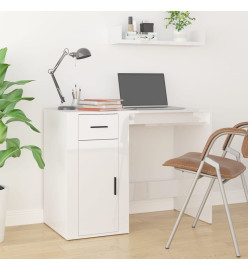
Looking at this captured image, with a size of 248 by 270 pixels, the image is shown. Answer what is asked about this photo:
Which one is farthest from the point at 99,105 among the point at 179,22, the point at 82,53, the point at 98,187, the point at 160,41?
the point at 179,22

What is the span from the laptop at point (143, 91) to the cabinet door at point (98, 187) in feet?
1.76

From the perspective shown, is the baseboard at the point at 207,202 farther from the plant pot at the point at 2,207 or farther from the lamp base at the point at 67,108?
the plant pot at the point at 2,207

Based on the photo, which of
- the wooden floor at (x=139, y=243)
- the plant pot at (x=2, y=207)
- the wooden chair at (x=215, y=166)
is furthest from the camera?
the plant pot at (x=2, y=207)

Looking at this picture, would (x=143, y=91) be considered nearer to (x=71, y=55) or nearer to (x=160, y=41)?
(x=160, y=41)

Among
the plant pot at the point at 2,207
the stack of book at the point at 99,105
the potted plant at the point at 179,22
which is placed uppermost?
the potted plant at the point at 179,22

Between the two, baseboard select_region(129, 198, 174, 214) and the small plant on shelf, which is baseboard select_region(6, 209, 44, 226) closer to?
baseboard select_region(129, 198, 174, 214)

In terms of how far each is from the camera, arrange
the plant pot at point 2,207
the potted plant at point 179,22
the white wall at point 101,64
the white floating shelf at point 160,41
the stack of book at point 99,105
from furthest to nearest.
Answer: the potted plant at point 179,22 → the white floating shelf at point 160,41 → the white wall at point 101,64 → the stack of book at point 99,105 → the plant pot at point 2,207

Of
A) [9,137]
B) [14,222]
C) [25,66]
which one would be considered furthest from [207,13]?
[14,222]

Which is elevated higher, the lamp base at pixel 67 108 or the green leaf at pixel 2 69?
the green leaf at pixel 2 69

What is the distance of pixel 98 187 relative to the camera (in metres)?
3.56

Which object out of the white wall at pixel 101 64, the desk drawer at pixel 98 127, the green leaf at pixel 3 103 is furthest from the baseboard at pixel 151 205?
the green leaf at pixel 3 103

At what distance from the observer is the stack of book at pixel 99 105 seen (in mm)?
3619

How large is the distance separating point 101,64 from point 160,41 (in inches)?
18.3

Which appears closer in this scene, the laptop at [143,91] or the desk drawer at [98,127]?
the desk drawer at [98,127]
